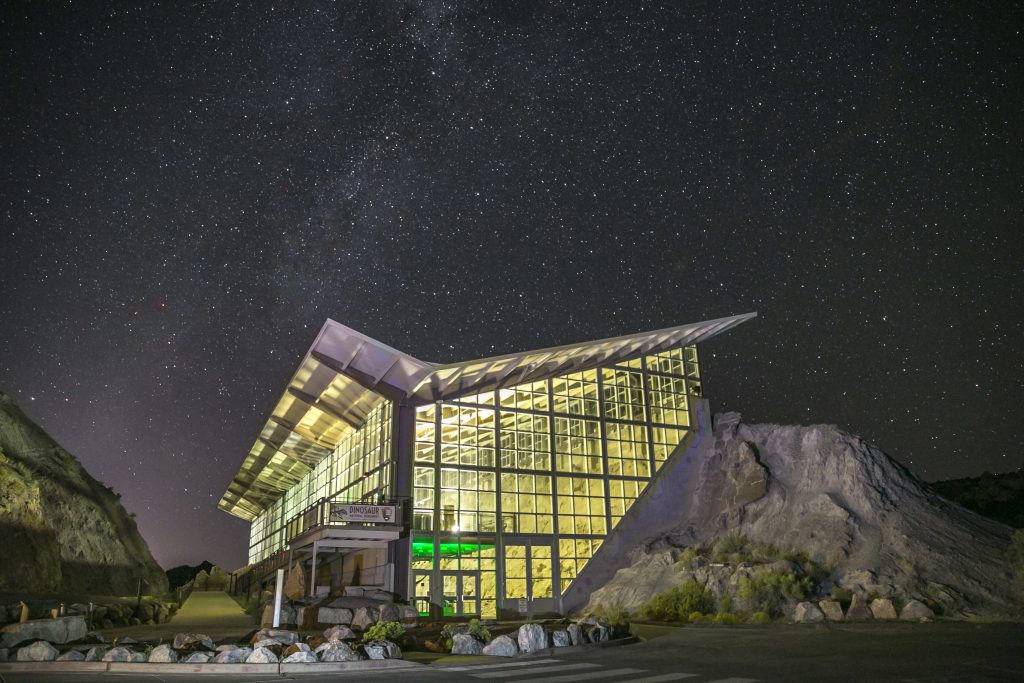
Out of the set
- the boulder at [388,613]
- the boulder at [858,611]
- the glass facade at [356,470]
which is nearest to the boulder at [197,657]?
the boulder at [388,613]

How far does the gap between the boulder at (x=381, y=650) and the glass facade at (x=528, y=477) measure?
16.5 metres

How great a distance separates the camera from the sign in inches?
1131

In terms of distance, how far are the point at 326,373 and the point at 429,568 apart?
10.9m

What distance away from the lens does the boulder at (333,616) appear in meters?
23.3

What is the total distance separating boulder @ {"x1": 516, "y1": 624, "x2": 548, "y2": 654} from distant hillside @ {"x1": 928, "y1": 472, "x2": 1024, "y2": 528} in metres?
38.7

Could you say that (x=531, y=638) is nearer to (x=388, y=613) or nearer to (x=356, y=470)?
(x=388, y=613)

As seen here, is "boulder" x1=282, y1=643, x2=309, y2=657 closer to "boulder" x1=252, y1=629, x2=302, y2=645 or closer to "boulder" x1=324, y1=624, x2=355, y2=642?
"boulder" x1=252, y1=629, x2=302, y2=645

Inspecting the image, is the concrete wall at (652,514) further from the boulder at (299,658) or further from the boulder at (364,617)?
the boulder at (299,658)

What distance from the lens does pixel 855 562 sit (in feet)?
97.8

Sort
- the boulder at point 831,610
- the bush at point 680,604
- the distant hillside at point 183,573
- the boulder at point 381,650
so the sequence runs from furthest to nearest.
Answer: the distant hillside at point 183,573, the bush at point 680,604, the boulder at point 831,610, the boulder at point 381,650

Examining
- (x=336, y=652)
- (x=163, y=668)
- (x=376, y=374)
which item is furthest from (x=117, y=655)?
(x=376, y=374)

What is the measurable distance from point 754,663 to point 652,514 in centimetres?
2390

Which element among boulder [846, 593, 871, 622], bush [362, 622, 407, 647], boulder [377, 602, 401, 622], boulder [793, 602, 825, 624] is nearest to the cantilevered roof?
boulder [377, 602, 401, 622]

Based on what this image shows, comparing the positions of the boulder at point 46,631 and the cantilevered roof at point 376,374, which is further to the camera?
the cantilevered roof at point 376,374
